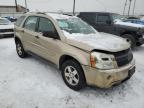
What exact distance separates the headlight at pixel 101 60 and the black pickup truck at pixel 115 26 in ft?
16.3

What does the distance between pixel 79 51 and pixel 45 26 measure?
1.54 m

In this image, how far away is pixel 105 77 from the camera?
330cm

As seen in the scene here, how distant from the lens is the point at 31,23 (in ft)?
17.1

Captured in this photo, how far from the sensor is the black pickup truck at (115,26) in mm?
7891

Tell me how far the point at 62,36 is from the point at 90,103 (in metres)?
1.67

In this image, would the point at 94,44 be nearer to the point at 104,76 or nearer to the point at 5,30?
the point at 104,76

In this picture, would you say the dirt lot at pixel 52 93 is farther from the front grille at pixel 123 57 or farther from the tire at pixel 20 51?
the tire at pixel 20 51

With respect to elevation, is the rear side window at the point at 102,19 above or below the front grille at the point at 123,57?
above

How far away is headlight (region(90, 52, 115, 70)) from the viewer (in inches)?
130

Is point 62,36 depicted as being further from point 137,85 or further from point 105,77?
point 137,85

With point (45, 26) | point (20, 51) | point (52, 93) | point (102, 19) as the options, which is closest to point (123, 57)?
point (52, 93)

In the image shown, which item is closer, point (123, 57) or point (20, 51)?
point (123, 57)

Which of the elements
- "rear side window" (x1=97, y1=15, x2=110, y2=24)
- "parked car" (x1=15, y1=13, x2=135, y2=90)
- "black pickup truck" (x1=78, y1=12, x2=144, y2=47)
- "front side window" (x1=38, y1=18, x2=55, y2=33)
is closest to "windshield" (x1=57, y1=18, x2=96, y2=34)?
"parked car" (x1=15, y1=13, x2=135, y2=90)

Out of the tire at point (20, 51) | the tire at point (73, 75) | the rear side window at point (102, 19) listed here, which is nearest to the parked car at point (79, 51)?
the tire at point (73, 75)
